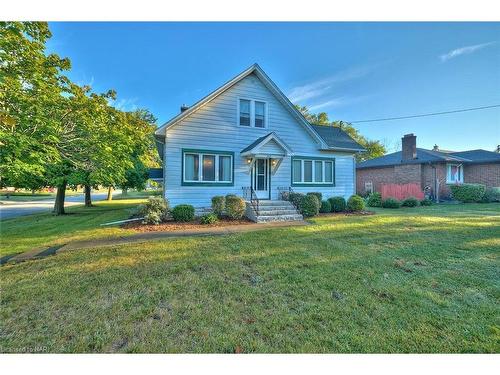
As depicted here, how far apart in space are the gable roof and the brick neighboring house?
1459 centimetres

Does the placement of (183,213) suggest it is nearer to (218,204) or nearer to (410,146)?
(218,204)

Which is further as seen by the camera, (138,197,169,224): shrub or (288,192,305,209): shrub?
(288,192,305,209): shrub

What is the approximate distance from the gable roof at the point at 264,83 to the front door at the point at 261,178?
10.7 feet

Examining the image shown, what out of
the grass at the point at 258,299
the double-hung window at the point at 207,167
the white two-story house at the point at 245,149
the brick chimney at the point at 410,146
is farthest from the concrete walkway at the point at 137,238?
the brick chimney at the point at 410,146

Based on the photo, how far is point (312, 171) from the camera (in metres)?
13.5

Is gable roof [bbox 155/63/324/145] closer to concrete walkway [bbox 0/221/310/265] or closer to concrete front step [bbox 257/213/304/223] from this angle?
concrete walkway [bbox 0/221/310/265]

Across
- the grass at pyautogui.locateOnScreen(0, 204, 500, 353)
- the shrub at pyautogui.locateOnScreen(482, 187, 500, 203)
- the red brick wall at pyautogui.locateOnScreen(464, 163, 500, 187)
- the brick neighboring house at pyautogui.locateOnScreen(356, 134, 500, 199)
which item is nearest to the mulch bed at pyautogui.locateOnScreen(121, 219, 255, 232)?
the grass at pyautogui.locateOnScreen(0, 204, 500, 353)

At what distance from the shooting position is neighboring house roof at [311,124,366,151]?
45.5 ft

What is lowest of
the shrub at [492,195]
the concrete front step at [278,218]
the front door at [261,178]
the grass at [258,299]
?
the grass at [258,299]

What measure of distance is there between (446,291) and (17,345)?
242 inches

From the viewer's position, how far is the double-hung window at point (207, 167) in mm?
10828

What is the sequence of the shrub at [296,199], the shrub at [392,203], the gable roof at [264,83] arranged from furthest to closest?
the shrub at [392,203] < the shrub at [296,199] < the gable roof at [264,83]

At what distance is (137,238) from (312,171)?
32.3 ft

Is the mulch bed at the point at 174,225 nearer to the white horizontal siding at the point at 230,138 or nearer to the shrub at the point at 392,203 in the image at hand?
the white horizontal siding at the point at 230,138
